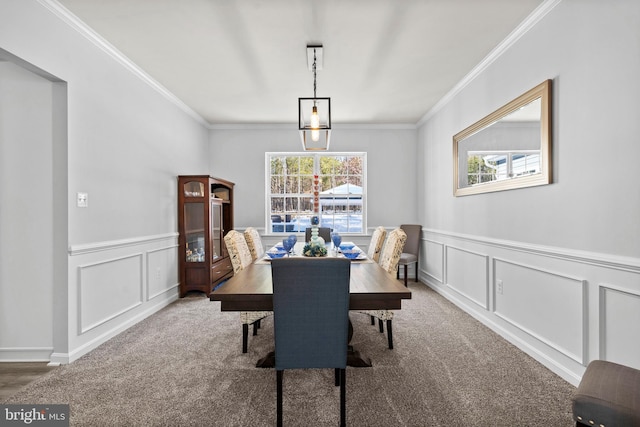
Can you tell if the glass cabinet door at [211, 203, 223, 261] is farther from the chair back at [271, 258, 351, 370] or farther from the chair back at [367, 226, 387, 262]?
the chair back at [271, 258, 351, 370]

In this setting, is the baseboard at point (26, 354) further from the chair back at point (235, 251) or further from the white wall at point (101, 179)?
the chair back at point (235, 251)

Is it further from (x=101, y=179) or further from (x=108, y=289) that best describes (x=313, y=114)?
(x=108, y=289)

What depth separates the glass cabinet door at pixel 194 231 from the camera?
454 cm

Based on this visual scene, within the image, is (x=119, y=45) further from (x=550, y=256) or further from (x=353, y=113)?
(x=550, y=256)

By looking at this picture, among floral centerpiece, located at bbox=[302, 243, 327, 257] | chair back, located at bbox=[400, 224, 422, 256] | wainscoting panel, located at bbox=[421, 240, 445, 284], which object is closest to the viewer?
floral centerpiece, located at bbox=[302, 243, 327, 257]

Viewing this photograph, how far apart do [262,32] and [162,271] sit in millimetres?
2923

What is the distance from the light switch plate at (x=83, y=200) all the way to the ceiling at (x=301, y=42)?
1.37m

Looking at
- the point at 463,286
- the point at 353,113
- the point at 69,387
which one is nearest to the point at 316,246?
the point at 69,387

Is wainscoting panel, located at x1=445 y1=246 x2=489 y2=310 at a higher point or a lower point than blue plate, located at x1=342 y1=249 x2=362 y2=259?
lower

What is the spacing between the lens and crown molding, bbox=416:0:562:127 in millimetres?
2414

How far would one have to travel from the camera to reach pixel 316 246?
2564 mm

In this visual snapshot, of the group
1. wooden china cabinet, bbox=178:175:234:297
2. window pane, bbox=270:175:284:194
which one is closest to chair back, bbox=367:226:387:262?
wooden china cabinet, bbox=178:175:234:297

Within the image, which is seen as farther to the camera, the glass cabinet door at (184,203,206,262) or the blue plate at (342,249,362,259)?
the glass cabinet door at (184,203,206,262)

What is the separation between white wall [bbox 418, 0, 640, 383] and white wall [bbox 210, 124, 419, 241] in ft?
7.62
